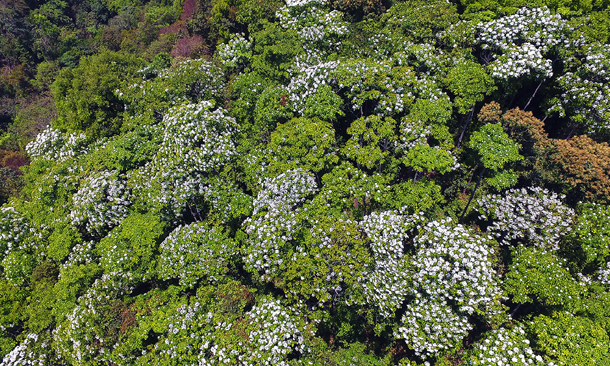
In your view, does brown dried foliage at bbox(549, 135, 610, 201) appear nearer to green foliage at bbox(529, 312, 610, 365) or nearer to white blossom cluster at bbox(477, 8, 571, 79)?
white blossom cluster at bbox(477, 8, 571, 79)

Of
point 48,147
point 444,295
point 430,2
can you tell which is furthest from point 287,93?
point 48,147

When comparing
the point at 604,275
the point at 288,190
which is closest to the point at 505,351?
the point at 604,275

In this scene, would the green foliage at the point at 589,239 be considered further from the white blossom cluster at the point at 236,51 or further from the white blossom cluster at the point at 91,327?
the white blossom cluster at the point at 236,51

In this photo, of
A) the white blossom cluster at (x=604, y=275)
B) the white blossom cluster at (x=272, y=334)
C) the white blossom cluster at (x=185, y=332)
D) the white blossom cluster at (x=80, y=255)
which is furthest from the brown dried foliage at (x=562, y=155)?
the white blossom cluster at (x=80, y=255)

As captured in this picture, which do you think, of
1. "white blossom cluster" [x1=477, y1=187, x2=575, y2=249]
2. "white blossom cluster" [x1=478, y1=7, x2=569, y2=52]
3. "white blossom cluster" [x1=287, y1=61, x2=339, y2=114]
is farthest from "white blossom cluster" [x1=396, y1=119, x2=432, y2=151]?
"white blossom cluster" [x1=478, y1=7, x2=569, y2=52]

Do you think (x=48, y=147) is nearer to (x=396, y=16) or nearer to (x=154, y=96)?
(x=154, y=96)

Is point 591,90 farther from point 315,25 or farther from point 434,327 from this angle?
point 315,25
